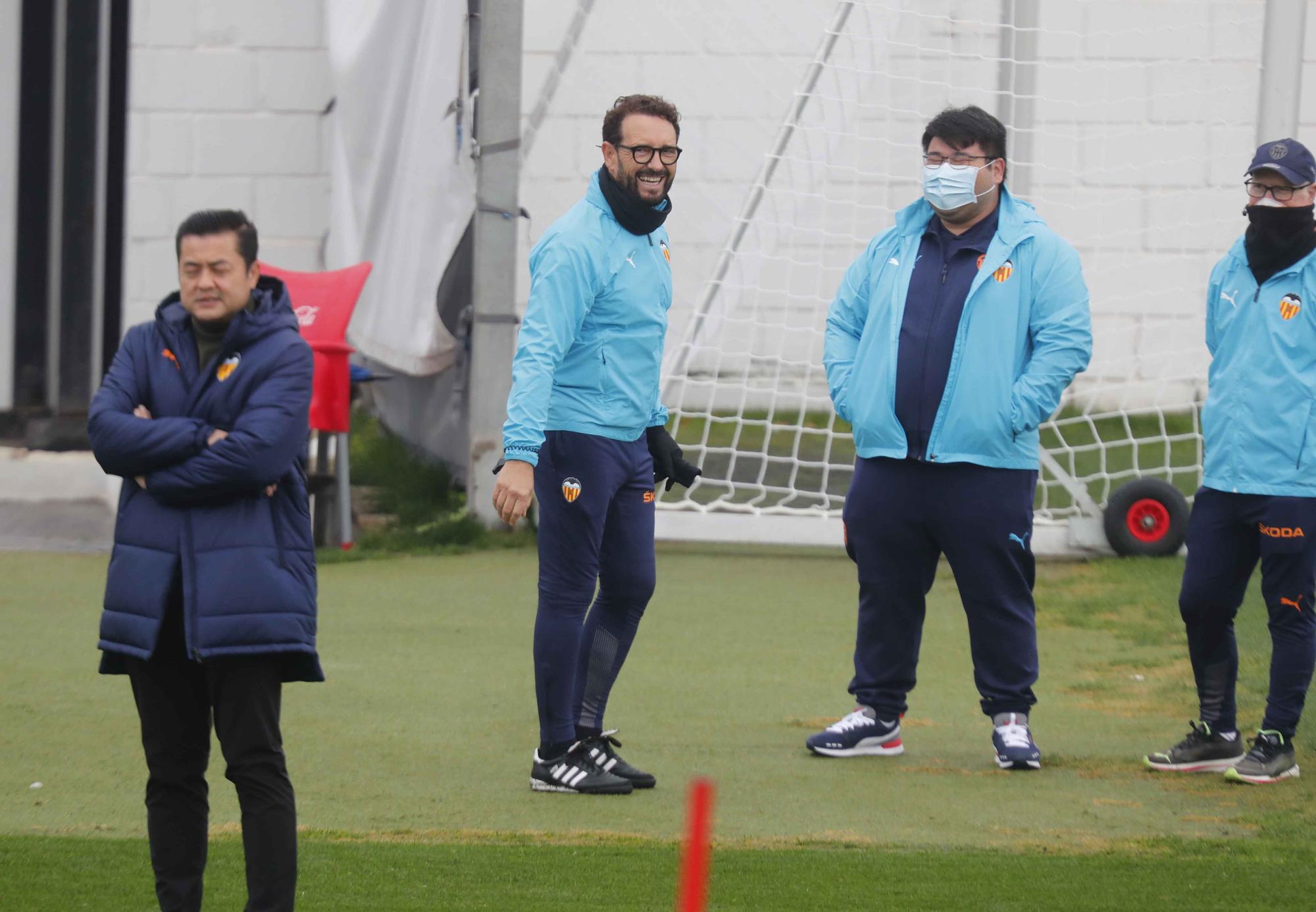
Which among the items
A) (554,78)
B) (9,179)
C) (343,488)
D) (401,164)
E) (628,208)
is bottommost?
(343,488)

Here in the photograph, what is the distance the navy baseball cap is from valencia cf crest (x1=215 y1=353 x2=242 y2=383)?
2756mm

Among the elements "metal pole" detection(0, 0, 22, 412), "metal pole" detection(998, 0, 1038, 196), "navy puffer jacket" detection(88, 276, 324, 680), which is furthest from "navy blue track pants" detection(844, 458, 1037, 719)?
"metal pole" detection(0, 0, 22, 412)

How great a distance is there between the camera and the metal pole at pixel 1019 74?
9.05 metres

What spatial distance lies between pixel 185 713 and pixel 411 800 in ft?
3.63

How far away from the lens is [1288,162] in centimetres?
450

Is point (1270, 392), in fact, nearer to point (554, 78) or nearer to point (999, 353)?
point (999, 353)

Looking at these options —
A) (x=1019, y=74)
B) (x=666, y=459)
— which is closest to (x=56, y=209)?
(x=1019, y=74)

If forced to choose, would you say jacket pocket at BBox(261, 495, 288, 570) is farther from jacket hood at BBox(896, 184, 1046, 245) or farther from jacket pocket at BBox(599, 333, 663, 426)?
jacket hood at BBox(896, 184, 1046, 245)

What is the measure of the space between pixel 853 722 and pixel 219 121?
21.9 feet

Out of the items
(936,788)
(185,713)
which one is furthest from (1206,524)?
(185,713)

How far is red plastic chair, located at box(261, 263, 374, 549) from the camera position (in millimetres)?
7969

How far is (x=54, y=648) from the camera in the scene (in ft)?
20.4

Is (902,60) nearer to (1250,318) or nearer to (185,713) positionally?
(1250,318)

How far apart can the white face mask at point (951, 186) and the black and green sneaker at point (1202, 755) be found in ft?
5.21
